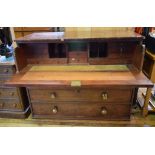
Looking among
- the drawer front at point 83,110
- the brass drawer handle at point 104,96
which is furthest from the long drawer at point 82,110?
the brass drawer handle at point 104,96

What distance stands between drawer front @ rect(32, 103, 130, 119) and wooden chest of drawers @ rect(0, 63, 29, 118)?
15 centimetres

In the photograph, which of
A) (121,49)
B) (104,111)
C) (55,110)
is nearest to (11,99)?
(55,110)

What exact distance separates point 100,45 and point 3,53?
99 centimetres

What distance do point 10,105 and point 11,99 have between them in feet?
0.27

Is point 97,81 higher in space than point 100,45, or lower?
lower

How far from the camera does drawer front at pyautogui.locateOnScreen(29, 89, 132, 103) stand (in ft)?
4.66

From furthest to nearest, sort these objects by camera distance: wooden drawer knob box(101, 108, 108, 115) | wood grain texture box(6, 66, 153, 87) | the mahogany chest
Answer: wooden drawer knob box(101, 108, 108, 115), the mahogany chest, wood grain texture box(6, 66, 153, 87)

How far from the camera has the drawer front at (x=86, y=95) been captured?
1.42 m

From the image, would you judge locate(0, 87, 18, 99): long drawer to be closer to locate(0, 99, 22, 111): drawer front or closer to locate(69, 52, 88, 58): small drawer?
locate(0, 99, 22, 111): drawer front

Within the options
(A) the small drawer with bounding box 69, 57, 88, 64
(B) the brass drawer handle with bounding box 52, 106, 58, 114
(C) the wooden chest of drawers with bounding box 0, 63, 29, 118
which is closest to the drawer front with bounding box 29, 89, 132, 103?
(B) the brass drawer handle with bounding box 52, 106, 58, 114

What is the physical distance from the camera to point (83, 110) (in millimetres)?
1550
